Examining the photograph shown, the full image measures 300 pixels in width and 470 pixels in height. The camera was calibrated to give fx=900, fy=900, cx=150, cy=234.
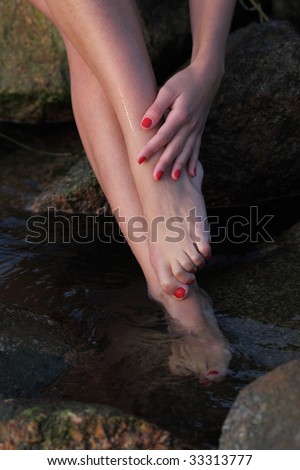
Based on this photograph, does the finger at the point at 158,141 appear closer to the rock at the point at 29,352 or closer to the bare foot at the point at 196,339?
the bare foot at the point at 196,339

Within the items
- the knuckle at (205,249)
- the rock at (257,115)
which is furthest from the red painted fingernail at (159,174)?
the rock at (257,115)

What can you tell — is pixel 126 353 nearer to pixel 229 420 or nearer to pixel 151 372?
pixel 151 372

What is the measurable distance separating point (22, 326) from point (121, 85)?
0.73 m

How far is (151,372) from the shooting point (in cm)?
236

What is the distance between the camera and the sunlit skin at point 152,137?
2566 mm

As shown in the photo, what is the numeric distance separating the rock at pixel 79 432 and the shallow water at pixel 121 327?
0.14 meters

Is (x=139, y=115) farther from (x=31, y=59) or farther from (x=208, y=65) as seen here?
(x=31, y=59)

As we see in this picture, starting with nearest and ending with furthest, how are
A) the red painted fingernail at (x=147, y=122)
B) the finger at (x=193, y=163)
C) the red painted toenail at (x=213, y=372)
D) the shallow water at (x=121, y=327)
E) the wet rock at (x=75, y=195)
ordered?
the shallow water at (x=121, y=327), the red painted toenail at (x=213, y=372), the red painted fingernail at (x=147, y=122), the finger at (x=193, y=163), the wet rock at (x=75, y=195)

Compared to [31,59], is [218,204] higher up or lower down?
lower down

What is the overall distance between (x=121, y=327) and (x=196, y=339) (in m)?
0.24

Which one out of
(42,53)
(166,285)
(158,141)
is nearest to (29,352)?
(166,285)

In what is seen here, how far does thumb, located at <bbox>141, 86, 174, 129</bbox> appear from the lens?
100 inches

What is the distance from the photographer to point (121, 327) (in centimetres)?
263

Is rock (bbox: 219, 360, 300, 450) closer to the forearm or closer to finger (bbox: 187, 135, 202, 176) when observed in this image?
finger (bbox: 187, 135, 202, 176)
